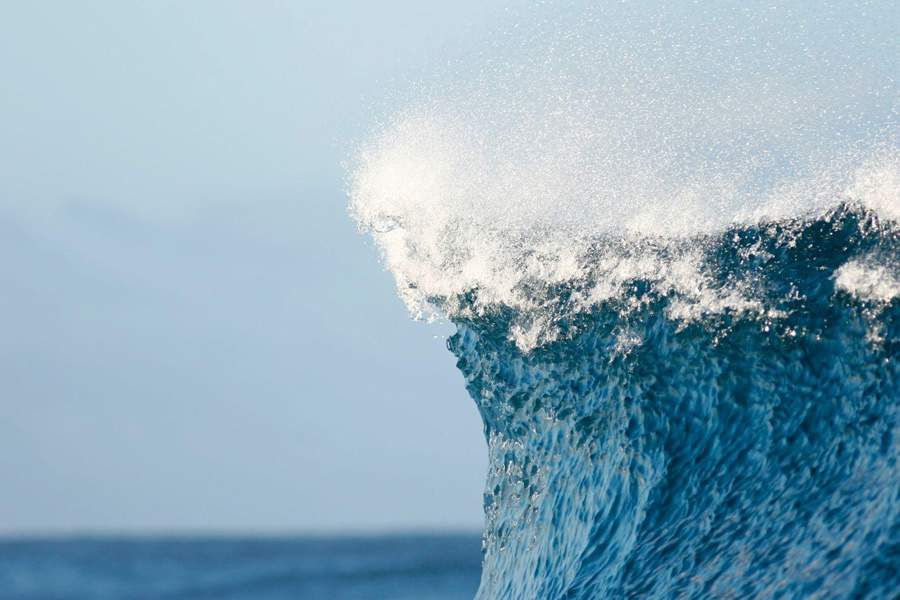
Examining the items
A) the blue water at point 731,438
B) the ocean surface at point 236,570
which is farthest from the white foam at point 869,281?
the ocean surface at point 236,570

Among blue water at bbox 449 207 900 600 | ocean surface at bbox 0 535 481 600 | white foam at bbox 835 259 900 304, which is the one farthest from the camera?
ocean surface at bbox 0 535 481 600

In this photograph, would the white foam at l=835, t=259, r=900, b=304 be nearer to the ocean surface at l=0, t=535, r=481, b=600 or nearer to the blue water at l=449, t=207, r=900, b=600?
the blue water at l=449, t=207, r=900, b=600

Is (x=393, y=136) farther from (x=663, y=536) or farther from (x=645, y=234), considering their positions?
(x=663, y=536)

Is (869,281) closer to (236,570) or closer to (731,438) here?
(731,438)

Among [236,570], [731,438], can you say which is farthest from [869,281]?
[236,570]

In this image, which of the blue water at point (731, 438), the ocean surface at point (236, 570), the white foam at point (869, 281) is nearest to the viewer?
the blue water at point (731, 438)

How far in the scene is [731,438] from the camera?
3357 millimetres

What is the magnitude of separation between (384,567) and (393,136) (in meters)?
18.2

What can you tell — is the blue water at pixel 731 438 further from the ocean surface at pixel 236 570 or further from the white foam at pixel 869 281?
the ocean surface at pixel 236 570

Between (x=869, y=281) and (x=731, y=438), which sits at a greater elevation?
(x=869, y=281)

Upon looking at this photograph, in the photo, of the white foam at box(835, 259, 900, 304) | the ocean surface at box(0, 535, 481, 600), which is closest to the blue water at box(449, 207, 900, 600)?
the white foam at box(835, 259, 900, 304)

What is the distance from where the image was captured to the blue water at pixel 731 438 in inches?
115

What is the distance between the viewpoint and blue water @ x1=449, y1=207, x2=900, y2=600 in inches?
115

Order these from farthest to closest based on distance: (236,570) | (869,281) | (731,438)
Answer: (236,570), (731,438), (869,281)
